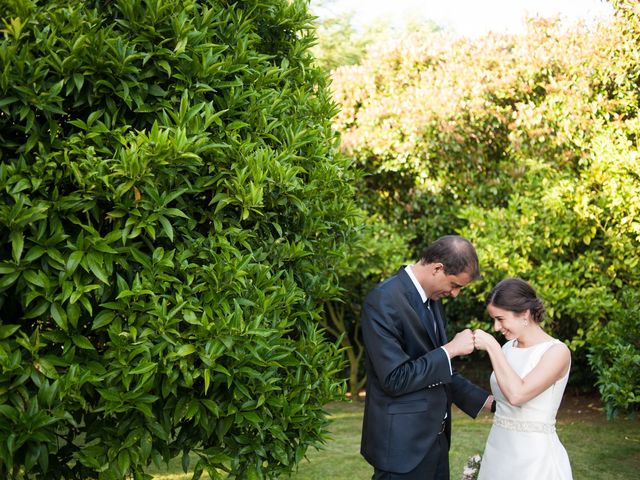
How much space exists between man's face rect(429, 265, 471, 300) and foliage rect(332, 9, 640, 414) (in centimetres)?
390

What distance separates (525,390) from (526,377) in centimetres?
9

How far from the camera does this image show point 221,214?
3.73 meters

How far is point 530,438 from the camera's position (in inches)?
171

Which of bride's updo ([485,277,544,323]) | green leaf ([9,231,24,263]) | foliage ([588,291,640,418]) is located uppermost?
green leaf ([9,231,24,263])

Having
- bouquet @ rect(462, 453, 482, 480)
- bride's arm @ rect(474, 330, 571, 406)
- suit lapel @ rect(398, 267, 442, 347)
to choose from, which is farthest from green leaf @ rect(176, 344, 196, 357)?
bouquet @ rect(462, 453, 482, 480)

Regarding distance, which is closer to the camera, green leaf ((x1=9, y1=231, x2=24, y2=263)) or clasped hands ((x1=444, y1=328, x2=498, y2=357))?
green leaf ((x1=9, y1=231, x2=24, y2=263))

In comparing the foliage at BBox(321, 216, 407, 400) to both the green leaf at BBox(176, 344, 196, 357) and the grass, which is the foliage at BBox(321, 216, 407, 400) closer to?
the grass

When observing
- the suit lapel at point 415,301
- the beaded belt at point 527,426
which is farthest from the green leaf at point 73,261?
the beaded belt at point 527,426

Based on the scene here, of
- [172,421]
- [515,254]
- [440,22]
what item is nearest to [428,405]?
[172,421]

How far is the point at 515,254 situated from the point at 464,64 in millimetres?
4041

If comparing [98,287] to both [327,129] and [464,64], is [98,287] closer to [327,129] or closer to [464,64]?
[327,129]

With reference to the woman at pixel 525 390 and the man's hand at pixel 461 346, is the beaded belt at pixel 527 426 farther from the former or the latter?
the man's hand at pixel 461 346

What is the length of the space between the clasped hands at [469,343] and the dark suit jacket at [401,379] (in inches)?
3.3

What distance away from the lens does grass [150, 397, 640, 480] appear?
7.67 meters
